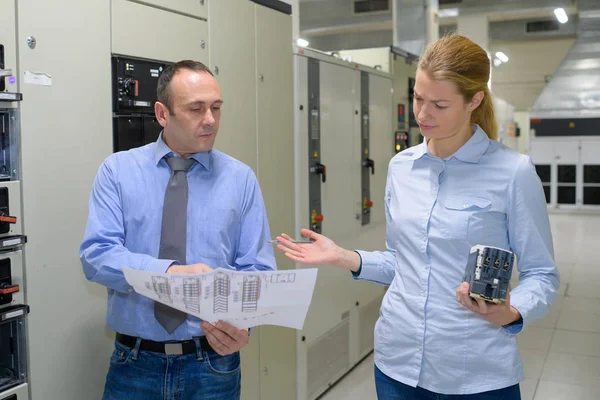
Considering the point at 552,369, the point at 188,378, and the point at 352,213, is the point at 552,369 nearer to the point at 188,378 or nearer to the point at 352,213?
the point at 352,213

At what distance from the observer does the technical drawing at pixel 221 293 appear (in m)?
1.50

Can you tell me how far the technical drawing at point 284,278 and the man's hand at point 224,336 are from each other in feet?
0.97

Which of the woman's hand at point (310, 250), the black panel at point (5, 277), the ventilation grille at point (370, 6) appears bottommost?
the black panel at point (5, 277)

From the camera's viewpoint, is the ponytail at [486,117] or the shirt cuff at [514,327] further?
the ponytail at [486,117]

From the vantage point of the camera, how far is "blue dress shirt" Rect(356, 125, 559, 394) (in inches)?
63.3

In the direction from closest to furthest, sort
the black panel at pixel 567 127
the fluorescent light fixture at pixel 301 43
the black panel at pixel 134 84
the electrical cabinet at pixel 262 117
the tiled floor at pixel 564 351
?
1. the black panel at pixel 134 84
2. the electrical cabinet at pixel 262 117
3. the fluorescent light fixture at pixel 301 43
4. the tiled floor at pixel 564 351
5. the black panel at pixel 567 127

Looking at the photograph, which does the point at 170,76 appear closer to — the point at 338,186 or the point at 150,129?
the point at 150,129

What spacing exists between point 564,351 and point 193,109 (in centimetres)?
455

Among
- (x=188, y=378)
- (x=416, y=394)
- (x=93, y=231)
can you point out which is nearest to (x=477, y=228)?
(x=416, y=394)

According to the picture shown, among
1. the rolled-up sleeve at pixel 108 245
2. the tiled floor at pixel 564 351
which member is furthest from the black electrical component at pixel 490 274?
the tiled floor at pixel 564 351

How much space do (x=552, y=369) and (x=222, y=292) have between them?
408cm

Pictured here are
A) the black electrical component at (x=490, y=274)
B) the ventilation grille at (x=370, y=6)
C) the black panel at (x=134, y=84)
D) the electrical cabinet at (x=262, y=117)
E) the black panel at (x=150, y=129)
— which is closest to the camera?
the black electrical component at (x=490, y=274)

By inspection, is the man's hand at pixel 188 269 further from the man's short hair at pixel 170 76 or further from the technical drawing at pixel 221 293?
the man's short hair at pixel 170 76

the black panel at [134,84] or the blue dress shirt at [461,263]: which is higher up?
the black panel at [134,84]
